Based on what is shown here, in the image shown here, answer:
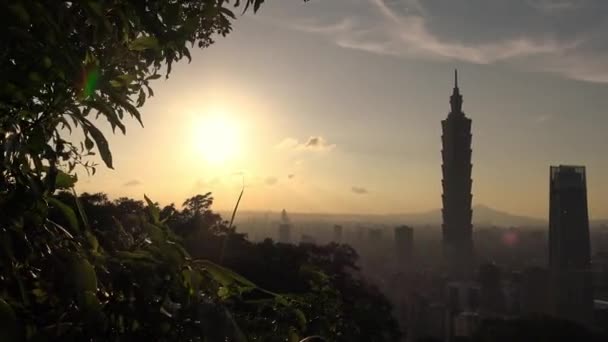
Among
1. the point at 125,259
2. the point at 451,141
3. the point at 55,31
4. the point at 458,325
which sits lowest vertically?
the point at 458,325

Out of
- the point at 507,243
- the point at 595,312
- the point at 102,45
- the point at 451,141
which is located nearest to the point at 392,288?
the point at 595,312

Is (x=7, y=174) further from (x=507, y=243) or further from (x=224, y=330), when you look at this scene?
(x=507, y=243)

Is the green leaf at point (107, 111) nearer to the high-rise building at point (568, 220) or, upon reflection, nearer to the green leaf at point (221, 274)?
the green leaf at point (221, 274)

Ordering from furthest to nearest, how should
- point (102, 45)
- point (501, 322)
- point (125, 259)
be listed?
point (501, 322), point (102, 45), point (125, 259)

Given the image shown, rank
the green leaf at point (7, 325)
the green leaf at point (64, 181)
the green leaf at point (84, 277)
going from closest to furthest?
the green leaf at point (7, 325) < the green leaf at point (84, 277) < the green leaf at point (64, 181)

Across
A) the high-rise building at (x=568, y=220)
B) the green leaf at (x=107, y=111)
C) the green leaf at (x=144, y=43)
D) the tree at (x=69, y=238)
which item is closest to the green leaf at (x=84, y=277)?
the tree at (x=69, y=238)

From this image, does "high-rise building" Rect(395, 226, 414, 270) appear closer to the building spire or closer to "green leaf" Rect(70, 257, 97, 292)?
the building spire
